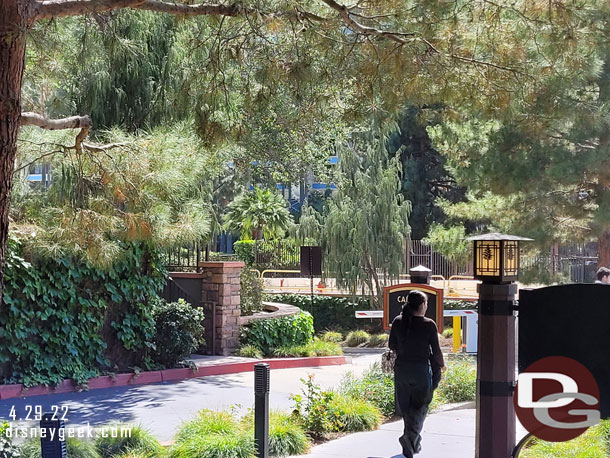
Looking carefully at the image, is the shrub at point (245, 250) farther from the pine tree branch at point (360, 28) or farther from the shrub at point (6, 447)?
the shrub at point (6, 447)

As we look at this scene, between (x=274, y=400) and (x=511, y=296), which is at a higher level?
(x=511, y=296)

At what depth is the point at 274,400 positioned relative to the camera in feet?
40.6

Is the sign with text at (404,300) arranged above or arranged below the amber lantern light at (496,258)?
below

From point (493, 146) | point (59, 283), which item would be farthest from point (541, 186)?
point (59, 283)

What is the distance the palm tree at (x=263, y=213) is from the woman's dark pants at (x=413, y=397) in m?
28.6

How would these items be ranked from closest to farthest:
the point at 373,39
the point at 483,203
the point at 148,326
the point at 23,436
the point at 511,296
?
the point at 511,296, the point at 23,436, the point at 373,39, the point at 148,326, the point at 483,203

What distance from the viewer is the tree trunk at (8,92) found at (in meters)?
5.88

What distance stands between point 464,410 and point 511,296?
4.81m

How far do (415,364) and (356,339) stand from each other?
1676cm

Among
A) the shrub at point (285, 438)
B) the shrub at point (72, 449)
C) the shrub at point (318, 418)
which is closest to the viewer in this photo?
the shrub at point (72, 449)

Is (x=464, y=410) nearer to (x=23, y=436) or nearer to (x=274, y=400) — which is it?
(x=274, y=400)

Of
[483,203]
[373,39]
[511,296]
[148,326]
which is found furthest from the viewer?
[483,203]

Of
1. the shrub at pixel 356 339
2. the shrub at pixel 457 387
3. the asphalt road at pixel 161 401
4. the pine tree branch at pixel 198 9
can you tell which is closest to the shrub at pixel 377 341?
the shrub at pixel 356 339

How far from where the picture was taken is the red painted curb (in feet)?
39.9
